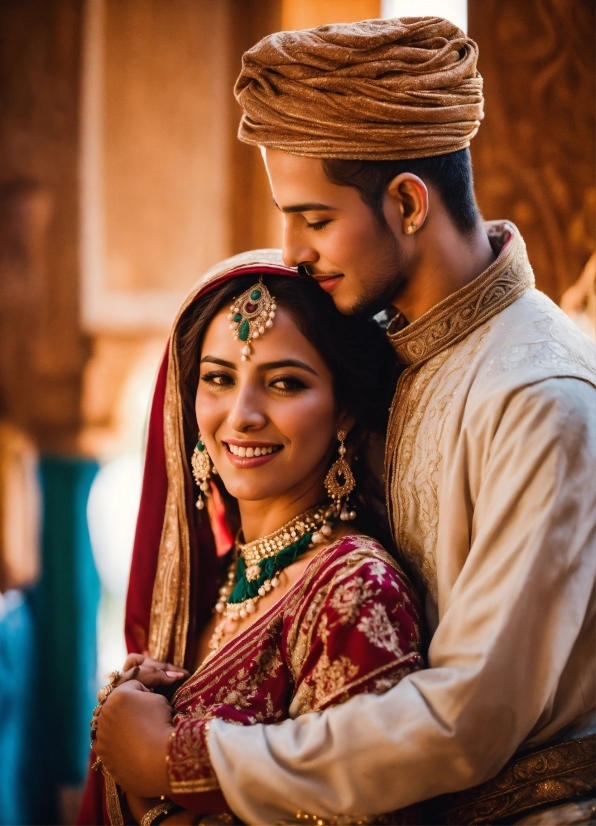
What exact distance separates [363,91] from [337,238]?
0.27 metres

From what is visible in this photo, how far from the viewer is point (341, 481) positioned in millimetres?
1956

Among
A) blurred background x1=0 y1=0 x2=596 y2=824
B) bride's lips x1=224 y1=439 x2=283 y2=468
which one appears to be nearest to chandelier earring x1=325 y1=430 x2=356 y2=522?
bride's lips x1=224 y1=439 x2=283 y2=468

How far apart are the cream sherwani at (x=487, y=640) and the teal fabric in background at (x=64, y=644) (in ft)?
9.17

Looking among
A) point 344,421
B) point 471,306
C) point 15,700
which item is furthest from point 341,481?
point 15,700

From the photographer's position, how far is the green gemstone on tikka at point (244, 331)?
1860 millimetres

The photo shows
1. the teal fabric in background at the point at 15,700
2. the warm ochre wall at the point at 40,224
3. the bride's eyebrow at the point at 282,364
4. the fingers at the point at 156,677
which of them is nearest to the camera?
the bride's eyebrow at the point at 282,364

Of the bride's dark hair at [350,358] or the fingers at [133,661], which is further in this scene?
the fingers at [133,661]

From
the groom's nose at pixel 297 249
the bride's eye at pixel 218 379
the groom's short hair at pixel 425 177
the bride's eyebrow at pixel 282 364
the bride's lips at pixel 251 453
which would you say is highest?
the groom's short hair at pixel 425 177

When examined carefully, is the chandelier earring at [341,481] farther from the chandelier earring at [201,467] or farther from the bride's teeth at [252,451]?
the chandelier earring at [201,467]

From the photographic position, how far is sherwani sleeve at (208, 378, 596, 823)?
4.83ft

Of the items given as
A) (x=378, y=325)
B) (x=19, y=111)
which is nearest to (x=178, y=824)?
(x=378, y=325)

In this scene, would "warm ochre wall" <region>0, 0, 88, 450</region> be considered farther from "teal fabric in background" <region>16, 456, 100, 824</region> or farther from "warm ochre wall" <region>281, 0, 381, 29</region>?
"warm ochre wall" <region>281, 0, 381, 29</region>

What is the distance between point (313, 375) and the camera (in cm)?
188

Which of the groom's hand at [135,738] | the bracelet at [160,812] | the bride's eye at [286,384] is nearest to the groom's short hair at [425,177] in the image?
the bride's eye at [286,384]
